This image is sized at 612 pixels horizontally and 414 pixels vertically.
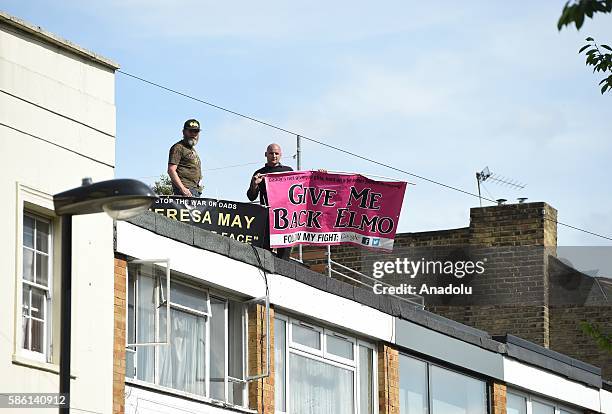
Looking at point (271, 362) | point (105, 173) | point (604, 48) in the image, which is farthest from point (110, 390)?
point (604, 48)

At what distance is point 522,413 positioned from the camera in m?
28.7

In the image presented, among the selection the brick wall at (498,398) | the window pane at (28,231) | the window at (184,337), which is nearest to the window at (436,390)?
the brick wall at (498,398)

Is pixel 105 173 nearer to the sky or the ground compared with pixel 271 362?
nearer to the sky

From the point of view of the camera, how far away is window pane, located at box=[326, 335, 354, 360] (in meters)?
23.9

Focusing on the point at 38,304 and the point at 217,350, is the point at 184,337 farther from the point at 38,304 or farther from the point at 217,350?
the point at 38,304

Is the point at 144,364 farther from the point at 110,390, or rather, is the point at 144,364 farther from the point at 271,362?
the point at 271,362

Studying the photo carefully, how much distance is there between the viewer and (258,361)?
21.9 meters

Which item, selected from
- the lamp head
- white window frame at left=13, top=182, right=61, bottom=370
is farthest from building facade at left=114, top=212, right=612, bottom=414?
the lamp head

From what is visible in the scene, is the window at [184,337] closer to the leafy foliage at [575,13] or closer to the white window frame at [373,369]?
the white window frame at [373,369]

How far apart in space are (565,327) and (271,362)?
1595cm

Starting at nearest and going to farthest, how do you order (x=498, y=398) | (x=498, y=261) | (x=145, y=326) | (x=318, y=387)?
(x=145, y=326) → (x=318, y=387) → (x=498, y=398) → (x=498, y=261)

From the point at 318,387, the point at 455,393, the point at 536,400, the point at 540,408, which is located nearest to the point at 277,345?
the point at 318,387

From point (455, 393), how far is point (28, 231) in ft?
36.5

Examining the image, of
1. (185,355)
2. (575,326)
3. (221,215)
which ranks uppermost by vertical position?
(575,326)
